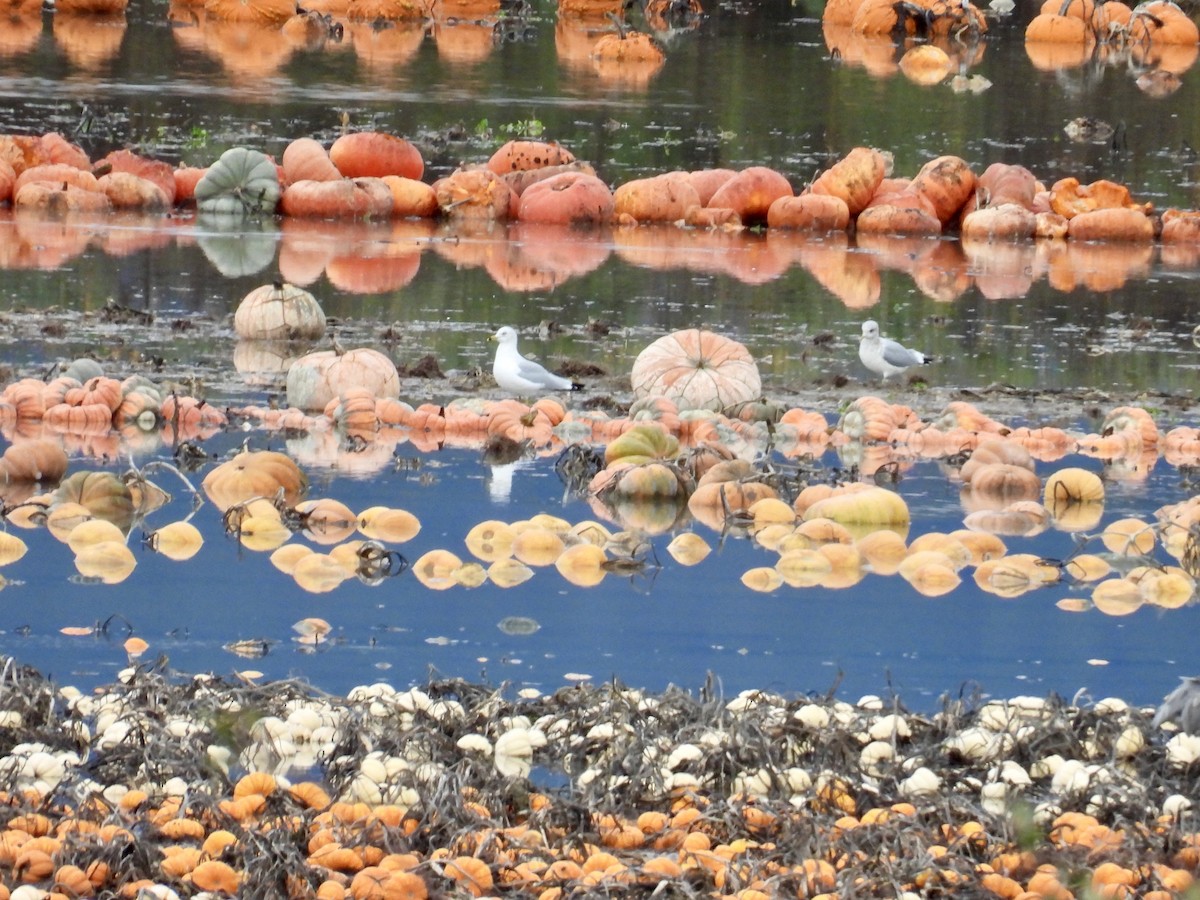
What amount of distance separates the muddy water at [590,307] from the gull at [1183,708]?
557mm

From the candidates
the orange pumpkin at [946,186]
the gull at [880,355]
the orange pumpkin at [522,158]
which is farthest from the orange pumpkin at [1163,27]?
the gull at [880,355]

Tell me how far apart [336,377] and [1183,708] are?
637 centimetres

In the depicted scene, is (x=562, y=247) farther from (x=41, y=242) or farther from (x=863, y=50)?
(x=863, y=50)

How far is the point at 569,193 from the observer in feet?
70.1

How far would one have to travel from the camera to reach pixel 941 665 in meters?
7.93

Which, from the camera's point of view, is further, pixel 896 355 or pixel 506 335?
pixel 896 355

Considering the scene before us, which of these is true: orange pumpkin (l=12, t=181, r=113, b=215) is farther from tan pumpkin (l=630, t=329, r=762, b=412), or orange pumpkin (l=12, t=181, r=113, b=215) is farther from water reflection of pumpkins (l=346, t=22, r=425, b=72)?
water reflection of pumpkins (l=346, t=22, r=425, b=72)

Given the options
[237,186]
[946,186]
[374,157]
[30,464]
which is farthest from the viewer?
[946,186]

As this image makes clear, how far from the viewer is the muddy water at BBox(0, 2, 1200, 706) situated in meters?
8.06

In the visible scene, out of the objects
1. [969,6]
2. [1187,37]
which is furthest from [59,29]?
[1187,37]

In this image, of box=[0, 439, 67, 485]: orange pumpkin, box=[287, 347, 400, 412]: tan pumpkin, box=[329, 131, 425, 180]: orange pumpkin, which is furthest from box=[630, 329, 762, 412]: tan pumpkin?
box=[329, 131, 425, 180]: orange pumpkin

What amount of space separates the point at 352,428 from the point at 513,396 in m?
1.26

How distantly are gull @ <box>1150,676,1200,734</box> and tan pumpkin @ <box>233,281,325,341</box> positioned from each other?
324 inches

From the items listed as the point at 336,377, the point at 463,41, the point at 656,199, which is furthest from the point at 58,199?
the point at 463,41
